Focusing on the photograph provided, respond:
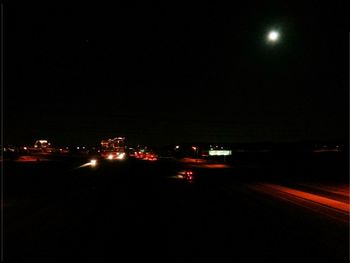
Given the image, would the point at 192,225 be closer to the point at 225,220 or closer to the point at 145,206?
the point at 225,220

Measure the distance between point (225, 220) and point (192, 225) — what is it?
4.46ft

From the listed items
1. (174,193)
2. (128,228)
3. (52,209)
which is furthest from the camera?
(174,193)

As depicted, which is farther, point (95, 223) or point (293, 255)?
point (95, 223)

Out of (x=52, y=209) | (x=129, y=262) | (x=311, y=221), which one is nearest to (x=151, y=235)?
(x=129, y=262)

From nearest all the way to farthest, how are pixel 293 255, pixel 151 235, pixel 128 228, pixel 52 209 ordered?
pixel 293 255
pixel 151 235
pixel 128 228
pixel 52 209

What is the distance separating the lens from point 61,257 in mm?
7836

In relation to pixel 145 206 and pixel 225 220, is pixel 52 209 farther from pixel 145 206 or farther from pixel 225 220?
pixel 225 220

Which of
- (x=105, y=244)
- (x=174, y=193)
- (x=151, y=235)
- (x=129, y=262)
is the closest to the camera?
(x=129, y=262)

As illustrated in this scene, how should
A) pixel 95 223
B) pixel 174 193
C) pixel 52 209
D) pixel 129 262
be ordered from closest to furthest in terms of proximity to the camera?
1. pixel 129 262
2. pixel 95 223
3. pixel 52 209
4. pixel 174 193

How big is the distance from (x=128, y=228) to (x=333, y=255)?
16.2ft

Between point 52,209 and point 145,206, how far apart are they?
128 inches

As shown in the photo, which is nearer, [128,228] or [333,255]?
[333,255]

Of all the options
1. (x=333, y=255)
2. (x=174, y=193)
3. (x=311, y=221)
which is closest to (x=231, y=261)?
(x=333, y=255)

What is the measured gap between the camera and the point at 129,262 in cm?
746
